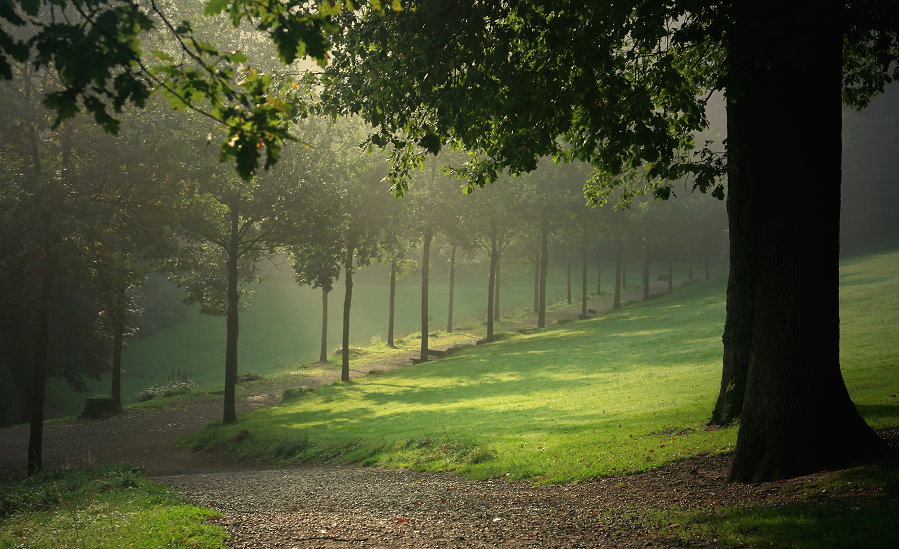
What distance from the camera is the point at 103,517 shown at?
32.6ft

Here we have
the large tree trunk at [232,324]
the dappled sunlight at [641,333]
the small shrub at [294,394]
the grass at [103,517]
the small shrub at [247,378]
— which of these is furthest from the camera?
the small shrub at [247,378]

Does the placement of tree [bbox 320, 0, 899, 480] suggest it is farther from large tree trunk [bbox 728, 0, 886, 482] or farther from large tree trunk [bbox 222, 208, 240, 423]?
large tree trunk [bbox 222, 208, 240, 423]

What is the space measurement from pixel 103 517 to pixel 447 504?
5.26 m

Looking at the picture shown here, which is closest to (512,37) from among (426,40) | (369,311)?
(426,40)

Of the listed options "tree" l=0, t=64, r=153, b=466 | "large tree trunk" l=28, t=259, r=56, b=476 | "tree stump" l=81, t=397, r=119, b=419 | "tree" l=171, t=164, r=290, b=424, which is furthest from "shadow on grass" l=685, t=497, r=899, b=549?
"tree stump" l=81, t=397, r=119, b=419

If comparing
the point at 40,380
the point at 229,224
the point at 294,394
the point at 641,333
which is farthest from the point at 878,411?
the point at 641,333

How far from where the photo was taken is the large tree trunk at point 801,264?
9.23 meters

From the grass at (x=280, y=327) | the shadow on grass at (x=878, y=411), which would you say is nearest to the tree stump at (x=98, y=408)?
the grass at (x=280, y=327)

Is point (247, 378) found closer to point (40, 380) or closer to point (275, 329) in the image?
point (40, 380)

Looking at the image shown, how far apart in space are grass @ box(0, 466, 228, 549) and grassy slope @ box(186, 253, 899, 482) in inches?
232

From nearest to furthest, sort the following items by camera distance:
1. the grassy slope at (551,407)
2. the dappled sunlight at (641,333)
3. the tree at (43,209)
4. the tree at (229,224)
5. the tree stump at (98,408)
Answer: the grassy slope at (551,407)
the tree at (43,209)
the tree at (229,224)
the tree stump at (98,408)
the dappled sunlight at (641,333)

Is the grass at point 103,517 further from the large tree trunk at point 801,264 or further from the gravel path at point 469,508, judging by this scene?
the large tree trunk at point 801,264

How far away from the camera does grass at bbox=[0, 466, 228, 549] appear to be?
855 centimetres

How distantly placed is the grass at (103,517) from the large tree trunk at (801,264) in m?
7.87
